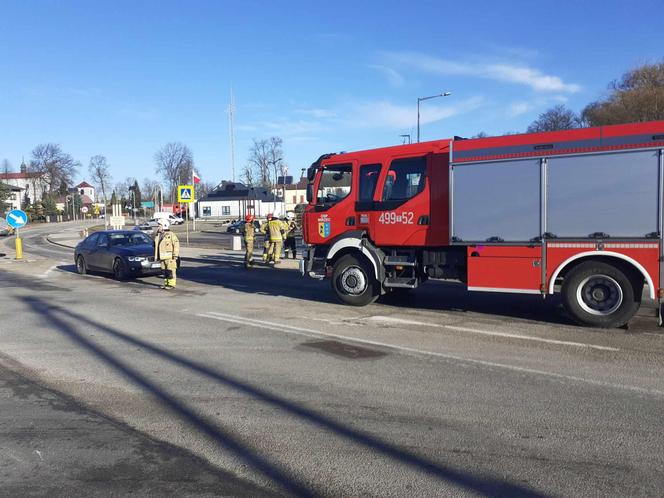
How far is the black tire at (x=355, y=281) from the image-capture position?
409 inches

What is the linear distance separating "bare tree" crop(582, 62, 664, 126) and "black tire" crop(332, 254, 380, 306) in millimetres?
46366

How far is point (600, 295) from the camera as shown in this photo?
8.03 meters

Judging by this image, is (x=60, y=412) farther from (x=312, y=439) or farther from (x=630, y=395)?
(x=630, y=395)

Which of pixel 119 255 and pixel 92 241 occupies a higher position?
pixel 92 241

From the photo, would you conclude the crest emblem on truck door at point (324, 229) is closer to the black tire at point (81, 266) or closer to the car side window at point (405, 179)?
the car side window at point (405, 179)

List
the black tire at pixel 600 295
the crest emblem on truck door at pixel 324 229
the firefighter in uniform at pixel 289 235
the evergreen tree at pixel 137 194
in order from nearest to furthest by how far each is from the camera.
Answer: the black tire at pixel 600 295 → the crest emblem on truck door at pixel 324 229 → the firefighter in uniform at pixel 289 235 → the evergreen tree at pixel 137 194

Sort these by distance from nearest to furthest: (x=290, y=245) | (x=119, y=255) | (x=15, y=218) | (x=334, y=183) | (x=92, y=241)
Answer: (x=334, y=183)
(x=119, y=255)
(x=92, y=241)
(x=290, y=245)
(x=15, y=218)

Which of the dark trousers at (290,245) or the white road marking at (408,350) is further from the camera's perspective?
the dark trousers at (290,245)

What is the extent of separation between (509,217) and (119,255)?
11382mm

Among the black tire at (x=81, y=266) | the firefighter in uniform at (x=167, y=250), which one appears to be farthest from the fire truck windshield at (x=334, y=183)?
the black tire at (x=81, y=266)

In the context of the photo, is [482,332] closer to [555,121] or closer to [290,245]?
[290,245]

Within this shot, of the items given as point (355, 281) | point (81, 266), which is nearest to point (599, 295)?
point (355, 281)

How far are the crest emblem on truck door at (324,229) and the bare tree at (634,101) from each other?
151ft

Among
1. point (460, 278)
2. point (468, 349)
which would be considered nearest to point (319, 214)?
point (460, 278)
